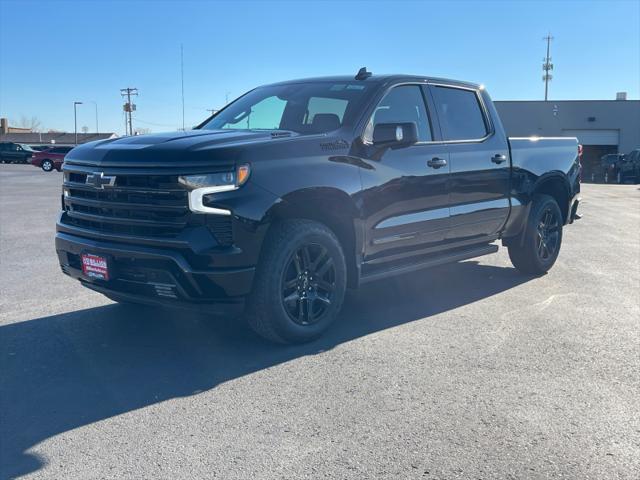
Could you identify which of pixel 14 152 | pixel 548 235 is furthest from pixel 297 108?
pixel 14 152

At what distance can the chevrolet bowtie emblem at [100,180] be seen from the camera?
14.5 ft

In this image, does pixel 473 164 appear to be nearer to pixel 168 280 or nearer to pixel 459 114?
pixel 459 114

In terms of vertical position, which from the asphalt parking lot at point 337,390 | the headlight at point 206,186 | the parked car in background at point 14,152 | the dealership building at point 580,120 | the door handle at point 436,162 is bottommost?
the asphalt parking lot at point 337,390

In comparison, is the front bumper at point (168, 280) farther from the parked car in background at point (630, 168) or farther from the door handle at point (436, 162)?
the parked car in background at point (630, 168)

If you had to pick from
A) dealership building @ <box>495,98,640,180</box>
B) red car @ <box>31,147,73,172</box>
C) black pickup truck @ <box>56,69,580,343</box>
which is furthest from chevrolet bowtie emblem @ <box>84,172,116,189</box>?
dealership building @ <box>495,98,640,180</box>

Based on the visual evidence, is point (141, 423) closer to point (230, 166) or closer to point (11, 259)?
point (230, 166)

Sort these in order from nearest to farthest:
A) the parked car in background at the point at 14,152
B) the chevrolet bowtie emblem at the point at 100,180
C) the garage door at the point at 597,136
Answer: the chevrolet bowtie emblem at the point at 100,180
the garage door at the point at 597,136
the parked car in background at the point at 14,152

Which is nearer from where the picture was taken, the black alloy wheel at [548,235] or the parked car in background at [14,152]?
the black alloy wheel at [548,235]

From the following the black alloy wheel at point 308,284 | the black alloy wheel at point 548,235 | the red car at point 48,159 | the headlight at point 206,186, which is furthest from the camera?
the red car at point 48,159

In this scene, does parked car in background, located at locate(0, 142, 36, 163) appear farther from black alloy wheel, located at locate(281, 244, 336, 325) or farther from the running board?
black alloy wheel, located at locate(281, 244, 336, 325)

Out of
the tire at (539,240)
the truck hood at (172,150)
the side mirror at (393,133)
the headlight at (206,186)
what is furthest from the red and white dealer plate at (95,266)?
the tire at (539,240)

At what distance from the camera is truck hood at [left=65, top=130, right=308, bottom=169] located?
13.9ft

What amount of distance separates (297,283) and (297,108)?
1806mm

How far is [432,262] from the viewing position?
603 centimetres
